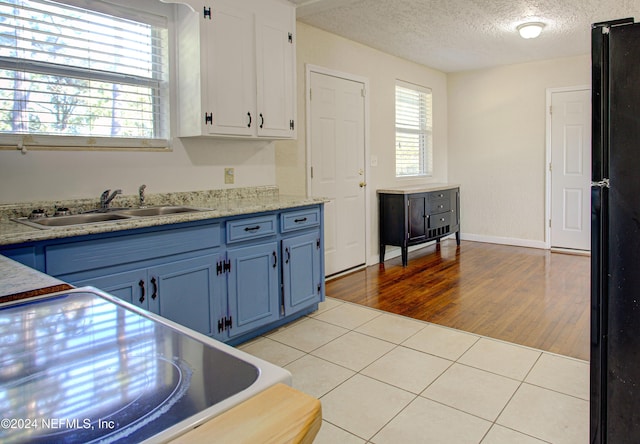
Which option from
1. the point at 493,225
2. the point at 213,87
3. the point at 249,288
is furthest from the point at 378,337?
the point at 493,225

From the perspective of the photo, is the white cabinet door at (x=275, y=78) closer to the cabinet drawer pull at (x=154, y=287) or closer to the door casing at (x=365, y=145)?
the door casing at (x=365, y=145)

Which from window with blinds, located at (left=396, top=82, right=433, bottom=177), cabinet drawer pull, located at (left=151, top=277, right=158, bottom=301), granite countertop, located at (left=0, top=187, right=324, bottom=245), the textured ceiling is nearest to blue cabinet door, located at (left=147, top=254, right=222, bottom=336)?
cabinet drawer pull, located at (left=151, top=277, right=158, bottom=301)

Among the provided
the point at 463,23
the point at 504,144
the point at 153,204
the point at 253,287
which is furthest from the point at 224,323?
the point at 504,144

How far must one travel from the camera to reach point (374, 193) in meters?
5.16

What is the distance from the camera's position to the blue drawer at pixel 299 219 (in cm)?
310

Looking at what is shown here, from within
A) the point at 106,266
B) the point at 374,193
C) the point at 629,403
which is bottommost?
the point at 629,403

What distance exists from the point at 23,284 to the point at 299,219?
215cm

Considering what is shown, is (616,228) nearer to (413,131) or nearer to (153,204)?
(153,204)

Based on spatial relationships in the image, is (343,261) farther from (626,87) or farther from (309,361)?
(626,87)

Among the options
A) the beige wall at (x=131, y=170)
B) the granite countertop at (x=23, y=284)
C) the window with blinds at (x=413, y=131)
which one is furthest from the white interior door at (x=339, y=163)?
the granite countertop at (x=23, y=284)

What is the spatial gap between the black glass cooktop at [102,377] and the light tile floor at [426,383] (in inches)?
54.1

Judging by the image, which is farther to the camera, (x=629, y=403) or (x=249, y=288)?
(x=249, y=288)

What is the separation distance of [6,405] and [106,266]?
1684 mm

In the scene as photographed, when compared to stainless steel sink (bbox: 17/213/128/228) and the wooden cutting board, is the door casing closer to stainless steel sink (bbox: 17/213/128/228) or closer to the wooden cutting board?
stainless steel sink (bbox: 17/213/128/228)
